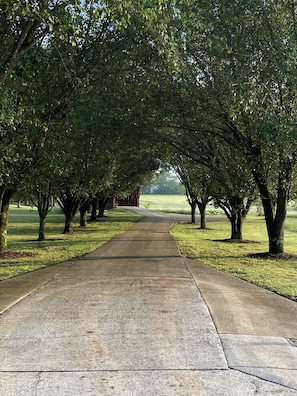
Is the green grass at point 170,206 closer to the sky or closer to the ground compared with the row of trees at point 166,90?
closer to the ground

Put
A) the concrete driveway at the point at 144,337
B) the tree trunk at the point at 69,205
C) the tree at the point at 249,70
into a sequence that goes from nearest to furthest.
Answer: the concrete driveway at the point at 144,337 → the tree at the point at 249,70 → the tree trunk at the point at 69,205

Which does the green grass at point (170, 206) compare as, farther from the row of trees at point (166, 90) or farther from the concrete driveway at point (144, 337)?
the concrete driveway at point (144, 337)

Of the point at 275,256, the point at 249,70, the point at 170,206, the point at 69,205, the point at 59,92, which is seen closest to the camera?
the point at 249,70

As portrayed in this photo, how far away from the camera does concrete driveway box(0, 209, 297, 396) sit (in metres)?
3.98

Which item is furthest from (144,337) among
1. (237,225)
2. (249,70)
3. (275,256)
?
(237,225)

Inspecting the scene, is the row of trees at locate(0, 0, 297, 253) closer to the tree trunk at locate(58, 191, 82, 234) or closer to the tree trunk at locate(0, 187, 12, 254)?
the tree trunk at locate(0, 187, 12, 254)

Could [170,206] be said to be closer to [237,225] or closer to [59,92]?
[237,225]

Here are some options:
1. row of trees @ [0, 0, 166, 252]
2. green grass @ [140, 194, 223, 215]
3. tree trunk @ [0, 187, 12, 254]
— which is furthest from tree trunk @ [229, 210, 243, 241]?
green grass @ [140, 194, 223, 215]

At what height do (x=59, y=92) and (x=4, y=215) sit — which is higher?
(x=59, y=92)

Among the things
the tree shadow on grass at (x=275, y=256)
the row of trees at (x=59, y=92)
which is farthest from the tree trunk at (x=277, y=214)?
the row of trees at (x=59, y=92)

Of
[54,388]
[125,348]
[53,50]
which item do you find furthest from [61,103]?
[54,388]

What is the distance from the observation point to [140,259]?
518 inches

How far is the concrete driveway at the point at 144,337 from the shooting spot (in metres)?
3.98

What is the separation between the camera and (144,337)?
Answer: 209 inches
